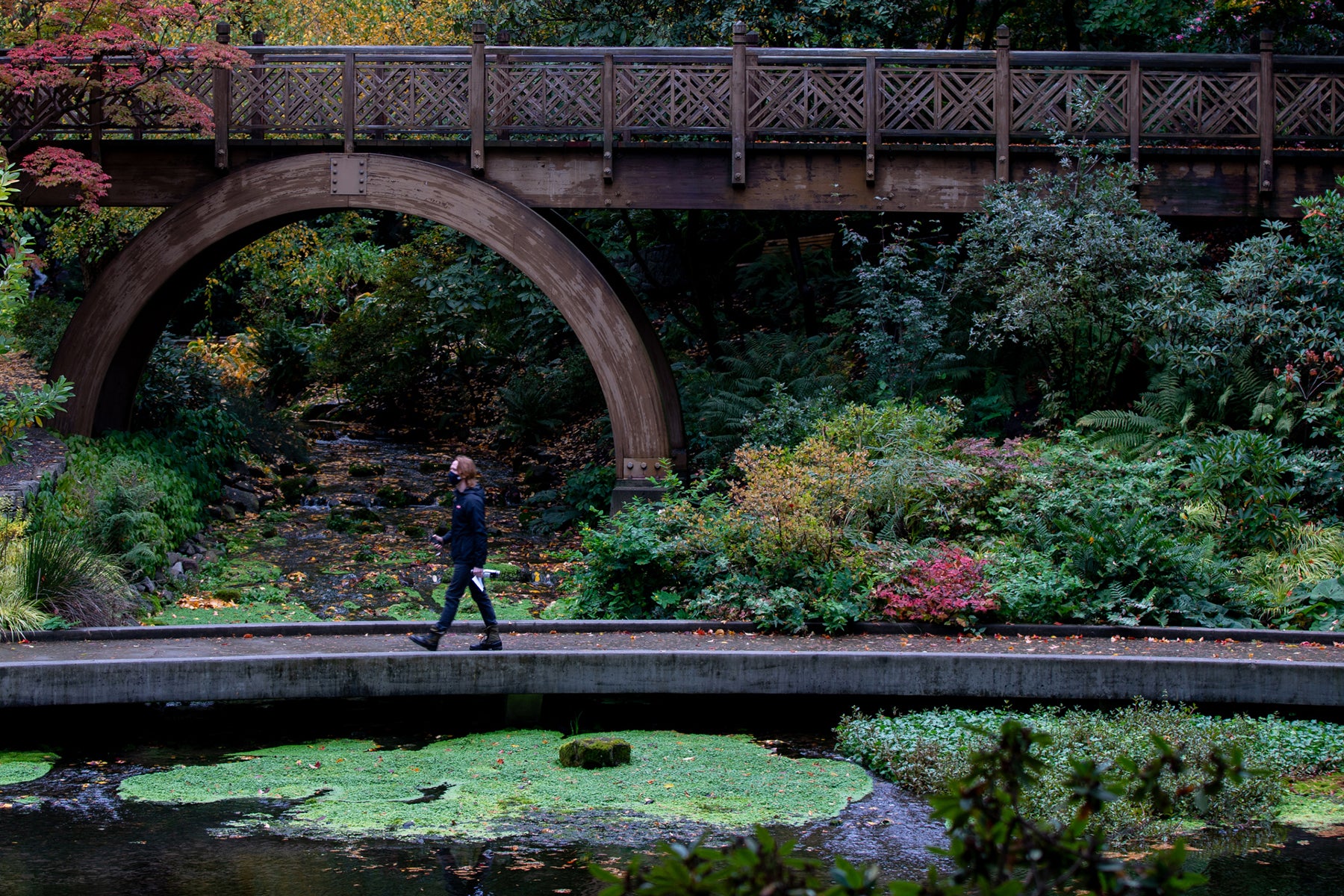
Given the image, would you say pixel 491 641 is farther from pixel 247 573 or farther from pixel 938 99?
pixel 938 99

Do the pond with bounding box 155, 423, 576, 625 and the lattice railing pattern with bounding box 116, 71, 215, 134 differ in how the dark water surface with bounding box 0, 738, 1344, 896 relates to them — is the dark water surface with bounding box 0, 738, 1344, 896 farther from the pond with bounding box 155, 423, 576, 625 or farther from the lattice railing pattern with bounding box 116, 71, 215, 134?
the lattice railing pattern with bounding box 116, 71, 215, 134

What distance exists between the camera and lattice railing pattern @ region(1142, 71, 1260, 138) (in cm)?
1280

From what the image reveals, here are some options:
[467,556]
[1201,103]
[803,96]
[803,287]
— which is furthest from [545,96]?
[1201,103]

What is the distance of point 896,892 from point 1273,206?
12.5 meters

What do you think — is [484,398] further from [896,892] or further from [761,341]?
[896,892]

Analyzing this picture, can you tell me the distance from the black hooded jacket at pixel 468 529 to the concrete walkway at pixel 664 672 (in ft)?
2.07

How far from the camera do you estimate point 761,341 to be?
1519 cm

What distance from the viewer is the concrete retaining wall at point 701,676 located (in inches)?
305

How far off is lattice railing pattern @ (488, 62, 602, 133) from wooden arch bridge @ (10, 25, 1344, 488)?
0.02m

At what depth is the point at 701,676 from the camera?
320 inches

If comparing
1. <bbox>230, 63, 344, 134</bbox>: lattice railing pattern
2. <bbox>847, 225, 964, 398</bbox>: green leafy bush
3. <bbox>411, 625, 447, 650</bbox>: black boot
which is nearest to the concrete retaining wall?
<bbox>411, 625, 447, 650</bbox>: black boot

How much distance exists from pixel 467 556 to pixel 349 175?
255 inches

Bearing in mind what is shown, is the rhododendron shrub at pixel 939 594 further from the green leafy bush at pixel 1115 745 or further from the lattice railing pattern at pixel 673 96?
the lattice railing pattern at pixel 673 96

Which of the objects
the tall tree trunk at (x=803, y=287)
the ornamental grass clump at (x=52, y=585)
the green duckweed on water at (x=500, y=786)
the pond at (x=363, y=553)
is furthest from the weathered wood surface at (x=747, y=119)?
the green duckweed on water at (x=500, y=786)
